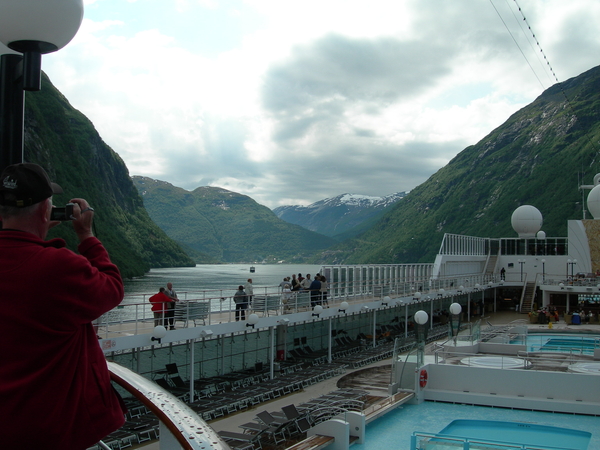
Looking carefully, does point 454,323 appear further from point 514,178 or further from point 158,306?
point 514,178

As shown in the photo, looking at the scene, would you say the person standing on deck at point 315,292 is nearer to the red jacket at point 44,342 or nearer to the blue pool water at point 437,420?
the blue pool water at point 437,420

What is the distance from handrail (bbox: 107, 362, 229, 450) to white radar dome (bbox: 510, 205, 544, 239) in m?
50.5

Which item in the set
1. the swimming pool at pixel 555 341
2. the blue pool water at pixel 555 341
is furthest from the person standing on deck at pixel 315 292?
the blue pool water at pixel 555 341

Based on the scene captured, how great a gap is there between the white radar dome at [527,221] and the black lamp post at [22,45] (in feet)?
164

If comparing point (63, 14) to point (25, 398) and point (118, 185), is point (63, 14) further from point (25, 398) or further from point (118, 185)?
point (118, 185)

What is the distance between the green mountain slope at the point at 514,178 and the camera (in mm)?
109250

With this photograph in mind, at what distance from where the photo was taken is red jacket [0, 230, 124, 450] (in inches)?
54.9

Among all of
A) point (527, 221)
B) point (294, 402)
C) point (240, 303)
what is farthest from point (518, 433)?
point (527, 221)

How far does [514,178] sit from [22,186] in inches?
5502

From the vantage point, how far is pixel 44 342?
4.68ft

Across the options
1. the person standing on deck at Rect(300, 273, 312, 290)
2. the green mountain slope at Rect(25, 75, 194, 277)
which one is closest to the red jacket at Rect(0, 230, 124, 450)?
the person standing on deck at Rect(300, 273, 312, 290)

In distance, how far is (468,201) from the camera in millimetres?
137000

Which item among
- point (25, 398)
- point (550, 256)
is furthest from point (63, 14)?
point (550, 256)

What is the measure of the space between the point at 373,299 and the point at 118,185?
106 m
